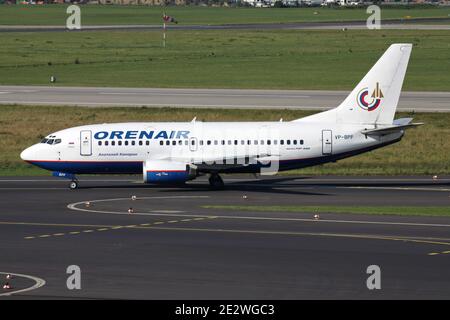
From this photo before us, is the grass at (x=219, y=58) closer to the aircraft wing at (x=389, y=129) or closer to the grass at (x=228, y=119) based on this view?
the grass at (x=228, y=119)

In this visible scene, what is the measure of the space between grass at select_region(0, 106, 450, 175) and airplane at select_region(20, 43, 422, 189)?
873 centimetres

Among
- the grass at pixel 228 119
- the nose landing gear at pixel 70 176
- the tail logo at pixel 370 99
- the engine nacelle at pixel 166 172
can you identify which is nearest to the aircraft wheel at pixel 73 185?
the nose landing gear at pixel 70 176

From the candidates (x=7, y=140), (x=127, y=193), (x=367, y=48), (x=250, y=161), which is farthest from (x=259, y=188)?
(x=367, y=48)

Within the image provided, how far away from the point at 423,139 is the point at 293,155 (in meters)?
22.6

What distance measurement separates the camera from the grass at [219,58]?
121 meters

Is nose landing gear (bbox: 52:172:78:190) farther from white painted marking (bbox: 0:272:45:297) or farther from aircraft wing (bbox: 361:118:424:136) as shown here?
white painted marking (bbox: 0:272:45:297)

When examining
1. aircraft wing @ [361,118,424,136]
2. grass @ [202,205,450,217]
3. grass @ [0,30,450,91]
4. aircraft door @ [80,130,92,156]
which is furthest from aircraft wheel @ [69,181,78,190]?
grass @ [0,30,450,91]

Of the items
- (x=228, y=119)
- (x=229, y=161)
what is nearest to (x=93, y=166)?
(x=229, y=161)

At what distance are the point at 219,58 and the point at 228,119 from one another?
2079 inches

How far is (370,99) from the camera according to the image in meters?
64.8

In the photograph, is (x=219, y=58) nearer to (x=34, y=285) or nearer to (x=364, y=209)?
(x=364, y=209)
